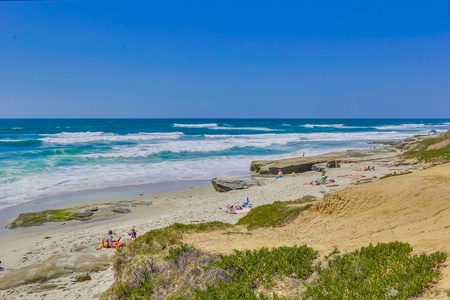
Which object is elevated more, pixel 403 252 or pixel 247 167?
pixel 403 252

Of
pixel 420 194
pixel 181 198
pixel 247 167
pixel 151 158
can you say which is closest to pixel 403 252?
pixel 420 194

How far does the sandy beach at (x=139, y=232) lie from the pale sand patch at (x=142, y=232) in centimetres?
2

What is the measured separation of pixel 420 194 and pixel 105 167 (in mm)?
27555

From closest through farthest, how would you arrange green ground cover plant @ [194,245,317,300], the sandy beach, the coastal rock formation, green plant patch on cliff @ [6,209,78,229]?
green ground cover plant @ [194,245,317,300] → the sandy beach → green plant patch on cliff @ [6,209,78,229] → the coastal rock formation

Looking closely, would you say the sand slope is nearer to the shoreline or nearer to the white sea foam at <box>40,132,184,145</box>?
the shoreline

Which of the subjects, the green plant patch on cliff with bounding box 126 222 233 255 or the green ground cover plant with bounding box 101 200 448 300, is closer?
the green ground cover plant with bounding box 101 200 448 300

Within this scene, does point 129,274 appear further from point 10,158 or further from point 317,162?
point 10,158

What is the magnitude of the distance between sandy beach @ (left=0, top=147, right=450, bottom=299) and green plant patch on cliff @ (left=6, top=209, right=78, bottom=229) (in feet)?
1.74

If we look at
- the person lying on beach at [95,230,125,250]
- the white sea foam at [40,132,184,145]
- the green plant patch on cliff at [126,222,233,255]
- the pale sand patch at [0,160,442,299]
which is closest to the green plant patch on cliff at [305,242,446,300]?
the pale sand patch at [0,160,442,299]

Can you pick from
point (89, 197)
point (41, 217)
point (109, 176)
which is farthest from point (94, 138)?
point (41, 217)

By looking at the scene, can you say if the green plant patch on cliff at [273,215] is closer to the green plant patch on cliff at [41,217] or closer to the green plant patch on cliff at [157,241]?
the green plant patch on cliff at [157,241]

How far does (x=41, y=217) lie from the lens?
1752 centimetres

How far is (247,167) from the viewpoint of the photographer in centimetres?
3491

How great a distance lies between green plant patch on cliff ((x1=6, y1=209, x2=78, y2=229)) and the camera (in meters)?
16.8
